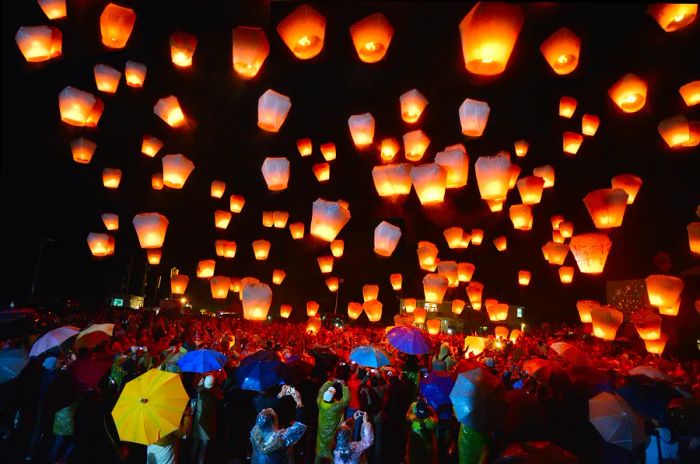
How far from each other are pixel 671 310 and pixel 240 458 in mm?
9167

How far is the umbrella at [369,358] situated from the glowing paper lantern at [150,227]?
511cm

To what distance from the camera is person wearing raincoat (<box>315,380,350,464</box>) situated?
4609 mm

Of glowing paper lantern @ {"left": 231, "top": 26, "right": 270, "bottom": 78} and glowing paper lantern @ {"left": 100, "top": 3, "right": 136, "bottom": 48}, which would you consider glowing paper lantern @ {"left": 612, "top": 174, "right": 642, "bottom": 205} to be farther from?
glowing paper lantern @ {"left": 100, "top": 3, "right": 136, "bottom": 48}

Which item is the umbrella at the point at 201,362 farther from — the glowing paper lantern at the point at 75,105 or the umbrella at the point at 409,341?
the glowing paper lantern at the point at 75,105

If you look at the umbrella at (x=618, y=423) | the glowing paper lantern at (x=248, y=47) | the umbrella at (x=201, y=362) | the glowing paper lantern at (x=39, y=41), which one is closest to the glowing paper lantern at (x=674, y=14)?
the umbrella at (x=618, y=423)

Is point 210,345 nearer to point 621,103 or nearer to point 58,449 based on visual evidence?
point 58,449

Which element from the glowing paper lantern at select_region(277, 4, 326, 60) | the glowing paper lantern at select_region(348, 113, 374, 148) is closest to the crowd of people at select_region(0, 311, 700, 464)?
the glowing paper lantern at select_region(277, 4, 326, 60)

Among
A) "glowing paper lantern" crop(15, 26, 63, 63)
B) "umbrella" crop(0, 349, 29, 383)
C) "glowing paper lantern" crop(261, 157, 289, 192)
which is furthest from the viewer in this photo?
"glowing paper lantern" crop(261, 157, 289, 192)

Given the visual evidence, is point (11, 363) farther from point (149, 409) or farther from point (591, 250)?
point (591, 250)

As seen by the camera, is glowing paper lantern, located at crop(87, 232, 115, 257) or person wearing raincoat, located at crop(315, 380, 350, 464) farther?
glowing paper lantern, located at crop(87, 232, 115, 257)

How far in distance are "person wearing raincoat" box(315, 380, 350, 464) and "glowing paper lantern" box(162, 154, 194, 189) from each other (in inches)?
249

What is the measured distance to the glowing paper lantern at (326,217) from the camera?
8.23 meters

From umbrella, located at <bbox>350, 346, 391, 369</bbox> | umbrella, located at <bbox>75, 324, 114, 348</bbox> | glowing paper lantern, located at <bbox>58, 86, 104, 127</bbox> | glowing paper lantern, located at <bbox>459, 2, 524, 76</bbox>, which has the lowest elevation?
umbrella, located at <bbox>350, 346, 391, 369</bbox>

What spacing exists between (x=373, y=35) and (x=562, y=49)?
303 cm
